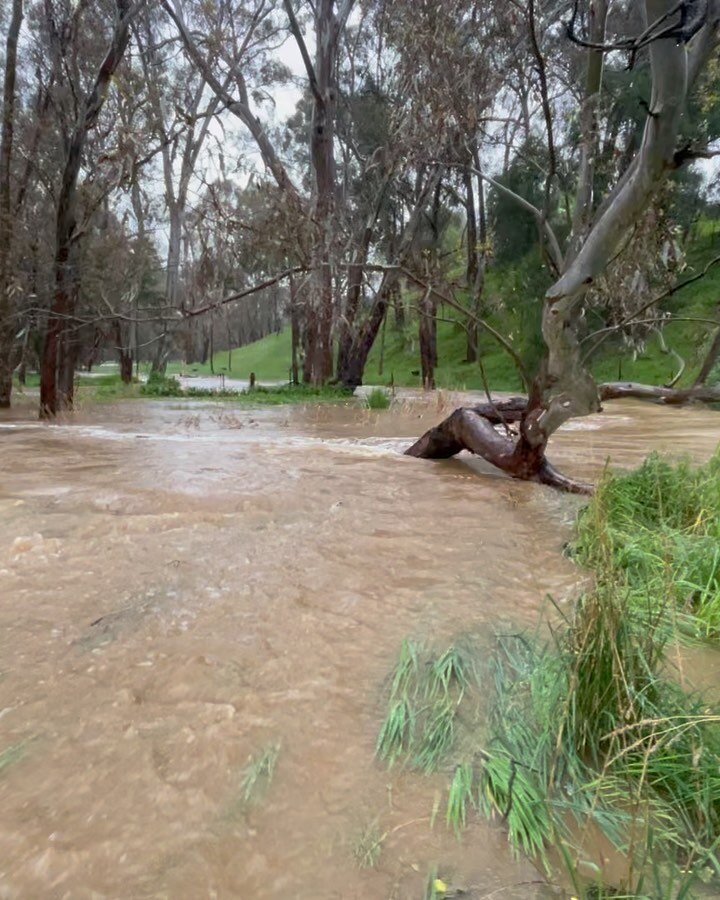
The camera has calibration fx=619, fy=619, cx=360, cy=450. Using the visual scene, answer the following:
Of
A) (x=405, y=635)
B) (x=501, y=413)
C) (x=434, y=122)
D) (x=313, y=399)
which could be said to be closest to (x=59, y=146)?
(x=313, y=399)

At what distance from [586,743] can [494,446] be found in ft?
12.7

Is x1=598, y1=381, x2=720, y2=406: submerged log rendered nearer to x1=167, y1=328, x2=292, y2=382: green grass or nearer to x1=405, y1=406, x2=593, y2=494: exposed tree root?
x1=405, y1=406, x2=593, y2=494: exposed tree root

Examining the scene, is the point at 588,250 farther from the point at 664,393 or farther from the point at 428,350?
the point at 428,350

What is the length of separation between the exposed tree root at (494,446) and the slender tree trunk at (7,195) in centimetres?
717

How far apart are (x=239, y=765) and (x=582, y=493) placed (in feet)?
11.7

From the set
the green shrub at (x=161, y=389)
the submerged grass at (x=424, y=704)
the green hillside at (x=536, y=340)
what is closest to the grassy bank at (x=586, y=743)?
the submerged grass at (x=424, y=704)

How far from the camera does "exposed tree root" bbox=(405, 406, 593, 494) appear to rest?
193 inches

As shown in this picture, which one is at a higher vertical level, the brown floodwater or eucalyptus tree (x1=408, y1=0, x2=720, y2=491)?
eucalyptus tree (x1=408, y1=0, x2=720, y2=491)

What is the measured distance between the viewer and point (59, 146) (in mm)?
11305

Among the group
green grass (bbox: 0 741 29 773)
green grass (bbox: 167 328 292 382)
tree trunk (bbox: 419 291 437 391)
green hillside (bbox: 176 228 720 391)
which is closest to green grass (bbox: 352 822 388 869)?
green grass (bbox: 0 741 29 773)

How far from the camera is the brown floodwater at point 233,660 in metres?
1.26

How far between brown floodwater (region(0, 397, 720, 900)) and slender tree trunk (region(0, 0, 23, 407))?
6.30 metres

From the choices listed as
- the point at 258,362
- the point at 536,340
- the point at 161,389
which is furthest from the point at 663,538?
the point at 258,362

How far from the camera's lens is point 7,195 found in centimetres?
1066
